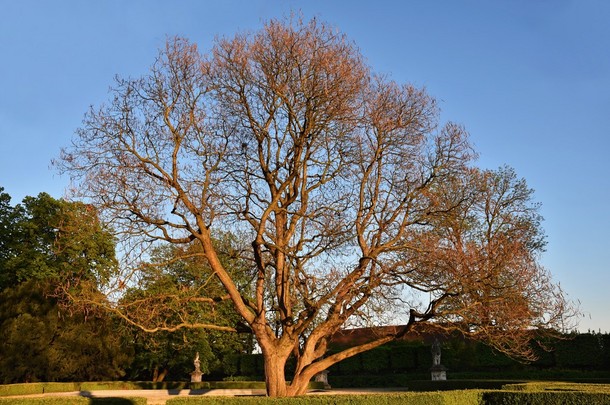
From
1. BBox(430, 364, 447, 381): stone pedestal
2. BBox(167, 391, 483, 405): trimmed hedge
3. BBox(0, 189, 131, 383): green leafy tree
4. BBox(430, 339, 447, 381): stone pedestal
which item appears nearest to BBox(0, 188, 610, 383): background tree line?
BBox(0, 189, 131, 383): green leafy tree

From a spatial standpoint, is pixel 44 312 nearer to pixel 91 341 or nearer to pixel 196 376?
pixel 91 341

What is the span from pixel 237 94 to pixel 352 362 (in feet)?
89.4

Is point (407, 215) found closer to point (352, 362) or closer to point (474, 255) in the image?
point (474, 255)

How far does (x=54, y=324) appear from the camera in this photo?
32875 millimetres

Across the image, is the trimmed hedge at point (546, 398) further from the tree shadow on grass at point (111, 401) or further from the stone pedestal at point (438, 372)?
the stone pedestal at point (438, 372)

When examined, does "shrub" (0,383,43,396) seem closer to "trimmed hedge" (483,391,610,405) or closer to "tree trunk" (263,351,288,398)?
"tree trunk" (263,351,288,398)

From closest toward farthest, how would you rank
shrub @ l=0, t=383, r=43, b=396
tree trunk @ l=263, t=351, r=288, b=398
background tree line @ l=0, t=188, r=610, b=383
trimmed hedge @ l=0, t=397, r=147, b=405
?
tree trunk @ l=263, t=351, r=288, b=398 → trimmed hedge @ l=0, t=397, r=147, b=405 → shrub @ l=0, t=383, r=43, b=396 → background tree line @ l=0, t=188, r=610, b=383

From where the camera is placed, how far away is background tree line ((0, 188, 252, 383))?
1258 inches

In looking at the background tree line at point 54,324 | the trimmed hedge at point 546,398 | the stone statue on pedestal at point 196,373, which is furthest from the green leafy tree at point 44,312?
the trimmed hedge at point 546,398

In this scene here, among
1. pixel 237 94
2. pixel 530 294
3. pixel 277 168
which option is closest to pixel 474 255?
pixel 530 294

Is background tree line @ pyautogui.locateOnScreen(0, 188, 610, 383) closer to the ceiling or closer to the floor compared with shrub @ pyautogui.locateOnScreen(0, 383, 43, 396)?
closer to the ceiling

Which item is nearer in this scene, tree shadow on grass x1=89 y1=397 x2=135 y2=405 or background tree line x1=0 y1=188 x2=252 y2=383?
tree shadow on grass x1=89 y1=397 x2=135 y2=405

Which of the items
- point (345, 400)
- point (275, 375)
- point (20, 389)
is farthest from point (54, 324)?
point (345, 400)

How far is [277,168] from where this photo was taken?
1744cm
